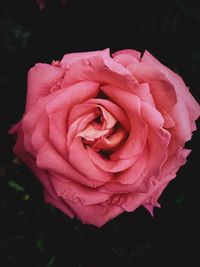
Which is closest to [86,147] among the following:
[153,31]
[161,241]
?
[153,31]

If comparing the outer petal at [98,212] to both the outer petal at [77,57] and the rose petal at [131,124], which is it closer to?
the rose petal at [131,124]

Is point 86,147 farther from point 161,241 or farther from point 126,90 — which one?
point 161,241

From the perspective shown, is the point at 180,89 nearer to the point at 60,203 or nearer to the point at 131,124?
the point at 131,124

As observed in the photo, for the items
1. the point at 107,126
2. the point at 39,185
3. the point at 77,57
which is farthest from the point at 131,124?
the point at 39,185

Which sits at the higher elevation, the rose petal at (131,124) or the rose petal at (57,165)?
the rose petal at (131,124)

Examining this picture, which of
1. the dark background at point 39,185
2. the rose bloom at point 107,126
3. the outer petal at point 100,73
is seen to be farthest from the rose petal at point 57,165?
the dark background at point 39,185

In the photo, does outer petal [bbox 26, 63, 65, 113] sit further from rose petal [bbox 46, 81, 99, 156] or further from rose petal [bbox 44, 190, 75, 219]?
rose petal [bbox 44, 190, 75, 219]

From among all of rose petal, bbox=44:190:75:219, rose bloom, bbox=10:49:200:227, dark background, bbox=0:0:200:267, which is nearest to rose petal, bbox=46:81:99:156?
rose bloom, bbox=10:49:200:227
